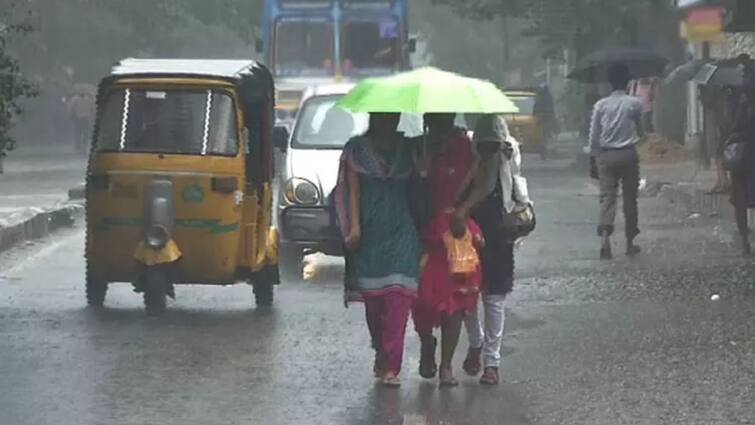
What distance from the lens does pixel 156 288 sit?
12922 millimetres

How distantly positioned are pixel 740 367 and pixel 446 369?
6.14ft

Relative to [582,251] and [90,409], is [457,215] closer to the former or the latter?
[90,409]

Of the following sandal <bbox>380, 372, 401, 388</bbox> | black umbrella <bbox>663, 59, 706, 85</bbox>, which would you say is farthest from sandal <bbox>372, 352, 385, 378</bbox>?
black umbrella <bbox>663, 59, 706, 85</bbox>

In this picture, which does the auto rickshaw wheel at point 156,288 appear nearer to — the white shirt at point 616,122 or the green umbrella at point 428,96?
the green umbrella at point 428,96

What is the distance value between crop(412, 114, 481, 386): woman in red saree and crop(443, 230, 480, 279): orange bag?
25 mm

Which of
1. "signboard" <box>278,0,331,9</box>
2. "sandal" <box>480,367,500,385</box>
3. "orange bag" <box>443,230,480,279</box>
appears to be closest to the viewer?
"orange bag" <box>443,230,480,279</box>

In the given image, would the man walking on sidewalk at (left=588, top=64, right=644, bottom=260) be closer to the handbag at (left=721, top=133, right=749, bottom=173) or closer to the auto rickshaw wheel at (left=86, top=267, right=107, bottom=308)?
the handbag at (left=721, top=133, right=749, bottom=173)

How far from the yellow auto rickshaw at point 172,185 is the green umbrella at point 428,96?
337 centimetres

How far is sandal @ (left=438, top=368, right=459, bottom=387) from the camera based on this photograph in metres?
9.95

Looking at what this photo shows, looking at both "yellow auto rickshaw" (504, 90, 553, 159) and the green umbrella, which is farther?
"yellow auto rickshaw" (504, 90, 553, 159)

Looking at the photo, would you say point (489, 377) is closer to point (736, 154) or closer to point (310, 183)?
point (310, 183)

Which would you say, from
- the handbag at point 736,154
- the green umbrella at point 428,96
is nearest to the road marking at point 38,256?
the handbag at point 736,154

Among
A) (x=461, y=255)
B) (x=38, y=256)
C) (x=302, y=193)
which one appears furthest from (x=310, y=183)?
(x=461, y=255)

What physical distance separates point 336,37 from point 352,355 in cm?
2113
